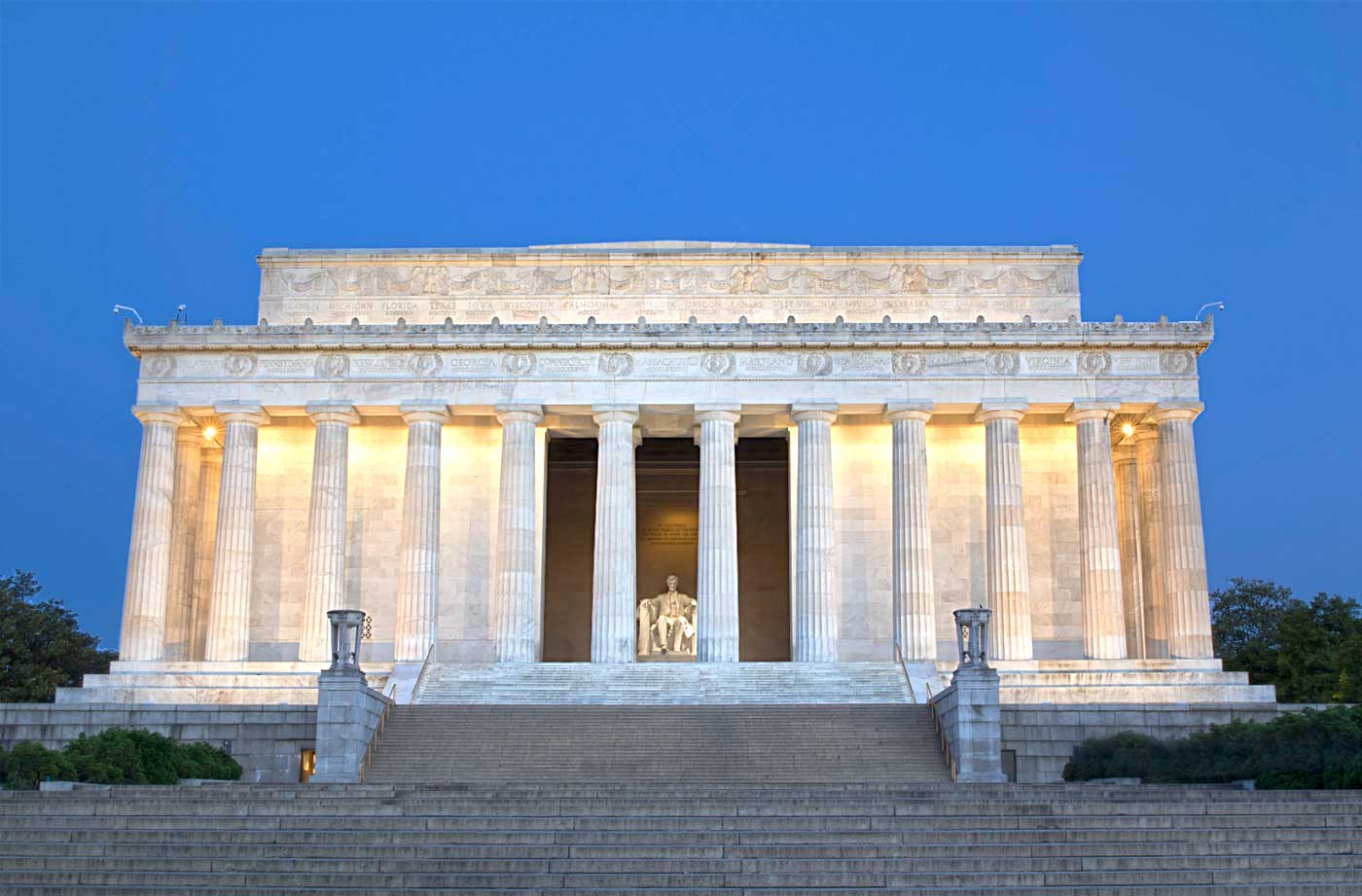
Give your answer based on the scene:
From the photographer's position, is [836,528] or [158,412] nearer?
[158,412]

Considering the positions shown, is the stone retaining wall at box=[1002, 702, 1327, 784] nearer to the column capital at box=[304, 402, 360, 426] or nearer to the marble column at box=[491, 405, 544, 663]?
the marble column at box=[491, 405, 544, 663]

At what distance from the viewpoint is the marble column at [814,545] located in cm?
4850

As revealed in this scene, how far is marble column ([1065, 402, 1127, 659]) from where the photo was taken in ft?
159

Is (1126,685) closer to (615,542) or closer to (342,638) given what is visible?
(615,542)

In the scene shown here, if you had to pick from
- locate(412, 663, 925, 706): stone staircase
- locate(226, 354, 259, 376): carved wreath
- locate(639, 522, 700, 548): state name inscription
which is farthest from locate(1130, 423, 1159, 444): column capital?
locate(226, 354, 259, 376): carved wreath

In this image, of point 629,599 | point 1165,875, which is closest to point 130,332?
point 629,599

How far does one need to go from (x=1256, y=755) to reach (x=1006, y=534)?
703 inches

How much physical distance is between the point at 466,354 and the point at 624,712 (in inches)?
601

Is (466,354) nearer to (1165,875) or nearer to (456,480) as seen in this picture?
(456,480)

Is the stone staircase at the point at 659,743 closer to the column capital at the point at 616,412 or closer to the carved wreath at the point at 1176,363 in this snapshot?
the column capital at the point at 616,412

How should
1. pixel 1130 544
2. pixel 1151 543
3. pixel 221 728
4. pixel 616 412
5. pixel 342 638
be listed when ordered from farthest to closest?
pixel 1130 544 → pixel 1151 543 → pixel 616 412 → pixel 221 728 → pixel 342 638

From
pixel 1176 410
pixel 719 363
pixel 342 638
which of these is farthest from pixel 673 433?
pixel 342 638

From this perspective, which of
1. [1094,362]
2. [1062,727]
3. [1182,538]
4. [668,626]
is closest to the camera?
[1062,727]

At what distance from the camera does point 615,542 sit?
162 ft
